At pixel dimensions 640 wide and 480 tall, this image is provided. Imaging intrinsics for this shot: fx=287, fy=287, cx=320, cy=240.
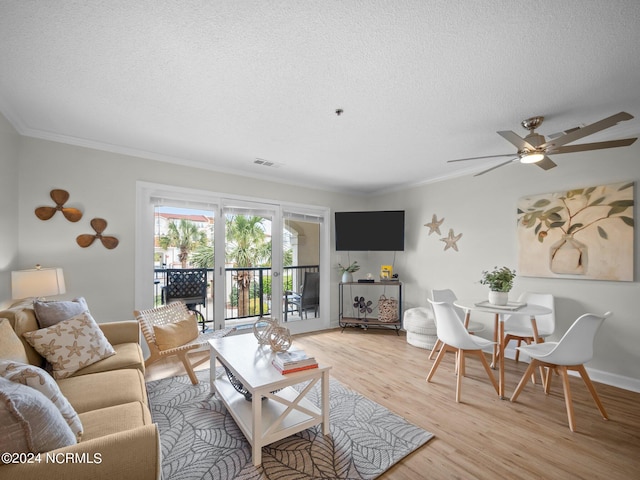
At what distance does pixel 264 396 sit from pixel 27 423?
1291 mm

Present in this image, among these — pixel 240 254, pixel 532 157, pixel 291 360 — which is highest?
pixel 532 157

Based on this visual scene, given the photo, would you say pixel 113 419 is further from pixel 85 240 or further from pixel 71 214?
pixel 71 214

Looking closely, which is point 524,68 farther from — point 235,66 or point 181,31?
point 181,31

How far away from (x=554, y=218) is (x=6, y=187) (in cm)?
524

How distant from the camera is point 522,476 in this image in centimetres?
162

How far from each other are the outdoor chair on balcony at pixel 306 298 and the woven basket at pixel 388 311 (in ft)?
3.58

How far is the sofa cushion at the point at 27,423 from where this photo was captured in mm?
913

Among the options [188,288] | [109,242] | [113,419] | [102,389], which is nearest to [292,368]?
[113,419]

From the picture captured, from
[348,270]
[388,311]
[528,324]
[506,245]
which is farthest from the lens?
[348,270]

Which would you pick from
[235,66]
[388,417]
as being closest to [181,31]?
[235,66]

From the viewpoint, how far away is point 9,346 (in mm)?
1565

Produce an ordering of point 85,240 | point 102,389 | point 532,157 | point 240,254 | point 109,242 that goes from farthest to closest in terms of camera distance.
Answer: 1. point 240,254
2. point 109,242
3. point 85,240
4. point 532,157
5. point 102,389

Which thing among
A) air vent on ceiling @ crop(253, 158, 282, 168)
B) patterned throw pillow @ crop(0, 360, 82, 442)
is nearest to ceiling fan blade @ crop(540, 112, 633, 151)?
air vent on ceiling @ crop(253, 158, 282, 168)
